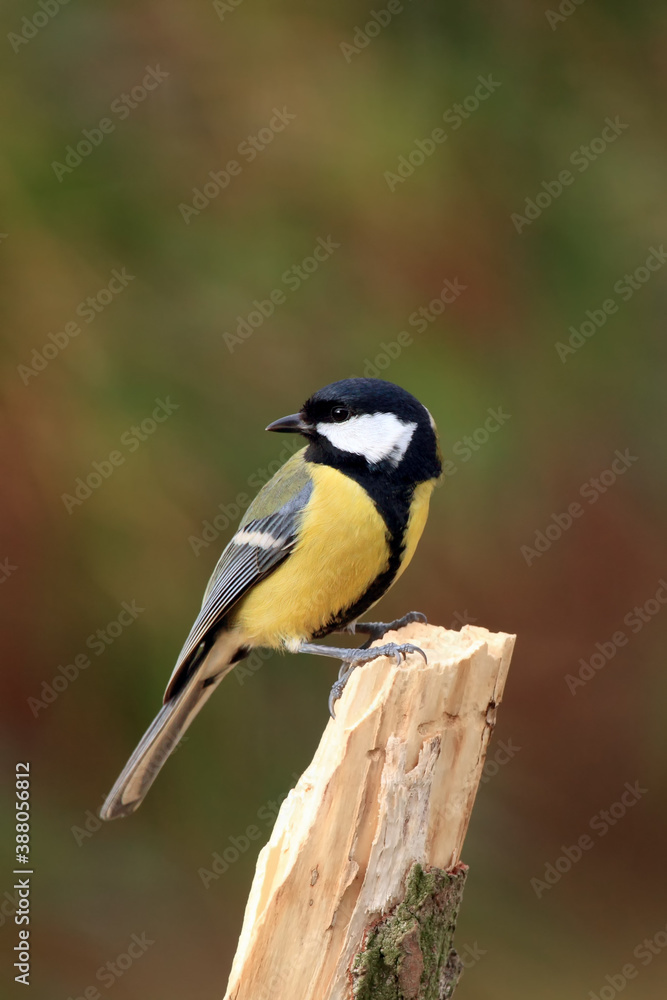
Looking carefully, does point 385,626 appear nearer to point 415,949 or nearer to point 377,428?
point 377,428

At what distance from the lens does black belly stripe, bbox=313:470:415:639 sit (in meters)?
2.53

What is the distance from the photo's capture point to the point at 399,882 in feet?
6.50

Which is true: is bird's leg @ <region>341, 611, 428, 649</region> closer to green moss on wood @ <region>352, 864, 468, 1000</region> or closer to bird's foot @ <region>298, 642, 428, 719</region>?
bird's foot @ <region>298, 642, 428, 719</region>

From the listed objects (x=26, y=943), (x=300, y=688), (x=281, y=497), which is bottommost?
(x=26, y=943)

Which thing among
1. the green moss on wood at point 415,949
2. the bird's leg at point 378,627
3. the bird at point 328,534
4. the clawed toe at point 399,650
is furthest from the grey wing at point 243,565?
the green moss on wood at point 415,949

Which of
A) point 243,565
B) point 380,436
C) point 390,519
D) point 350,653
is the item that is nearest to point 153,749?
point 243,565

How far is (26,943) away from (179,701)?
75.0 inches

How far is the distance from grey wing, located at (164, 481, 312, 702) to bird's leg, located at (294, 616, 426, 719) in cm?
23

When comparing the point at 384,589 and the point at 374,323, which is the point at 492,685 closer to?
the point at 384,589

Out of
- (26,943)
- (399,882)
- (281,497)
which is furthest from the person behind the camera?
(26,943)

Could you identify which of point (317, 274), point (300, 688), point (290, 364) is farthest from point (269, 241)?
point (300, 688)

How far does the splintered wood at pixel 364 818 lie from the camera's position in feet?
6.46

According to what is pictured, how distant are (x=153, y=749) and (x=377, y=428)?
1.05m

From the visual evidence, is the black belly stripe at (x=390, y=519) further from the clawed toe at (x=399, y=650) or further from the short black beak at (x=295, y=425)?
the clawed toe at (x=399, y=650)
